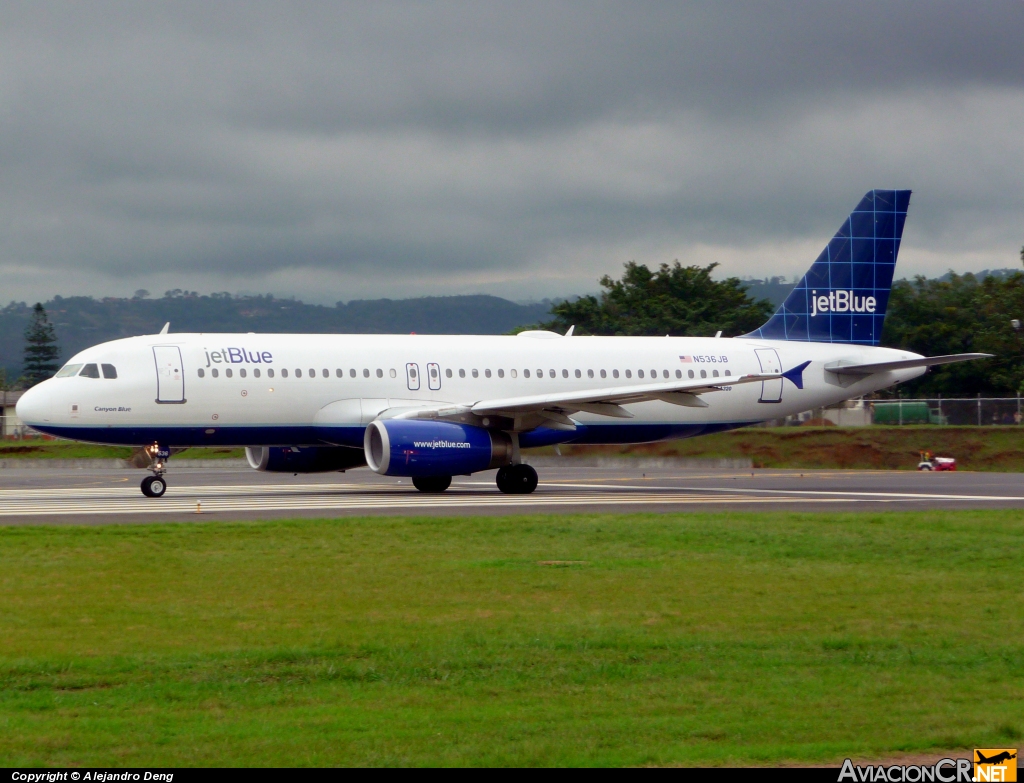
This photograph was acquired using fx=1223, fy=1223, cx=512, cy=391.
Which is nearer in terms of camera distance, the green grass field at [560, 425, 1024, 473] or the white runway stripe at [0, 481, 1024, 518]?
the white runway stripe at [0, 481, 1024, 518]

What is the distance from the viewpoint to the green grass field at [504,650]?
690cm

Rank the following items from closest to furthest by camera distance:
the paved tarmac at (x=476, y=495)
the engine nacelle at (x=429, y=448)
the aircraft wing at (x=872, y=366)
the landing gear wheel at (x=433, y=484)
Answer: the paved tarmac at (x=476, y=495) < the engine nacelle at (x=429, y=448) < the landing gear wheel at (x=433, y=484) < the aircraft wing at (x=872, y=366)

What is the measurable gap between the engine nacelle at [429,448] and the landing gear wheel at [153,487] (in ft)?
14.5

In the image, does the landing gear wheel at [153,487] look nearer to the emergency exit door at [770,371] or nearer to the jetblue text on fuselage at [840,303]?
the emergency exit door at [770,371]

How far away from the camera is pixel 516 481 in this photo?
90.2 ft

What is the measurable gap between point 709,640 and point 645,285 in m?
79.3

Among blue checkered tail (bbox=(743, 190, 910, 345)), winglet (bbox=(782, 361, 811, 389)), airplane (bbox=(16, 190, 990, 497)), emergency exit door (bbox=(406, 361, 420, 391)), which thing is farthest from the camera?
A: blue checkered tail (bbox=(743, 190, 910, 345))

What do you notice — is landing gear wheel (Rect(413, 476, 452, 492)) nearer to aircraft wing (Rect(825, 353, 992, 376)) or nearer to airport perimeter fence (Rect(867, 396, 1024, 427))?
aircraft wing (Rect(825, 353, 992, 376))

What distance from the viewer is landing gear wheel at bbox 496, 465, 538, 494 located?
1081 inches

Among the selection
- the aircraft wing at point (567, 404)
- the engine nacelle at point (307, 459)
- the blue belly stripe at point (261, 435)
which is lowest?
the engine nacelle at point (307, 459)

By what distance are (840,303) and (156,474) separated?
1932 centimetres

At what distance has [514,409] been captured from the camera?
26.8 m

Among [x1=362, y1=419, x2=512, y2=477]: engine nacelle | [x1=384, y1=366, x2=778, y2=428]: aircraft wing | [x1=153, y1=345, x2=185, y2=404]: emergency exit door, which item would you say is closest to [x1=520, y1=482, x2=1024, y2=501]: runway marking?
[x1=384, y1=366, x2=778, y2=428]: aircraft wing

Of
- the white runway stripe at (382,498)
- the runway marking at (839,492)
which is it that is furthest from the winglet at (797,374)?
the white runway stripe at (382,498)
